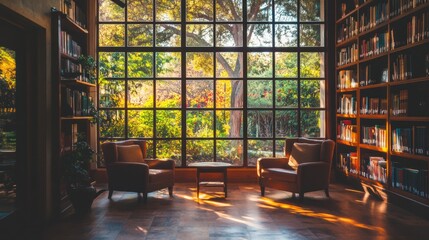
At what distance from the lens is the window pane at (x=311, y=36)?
827 cm

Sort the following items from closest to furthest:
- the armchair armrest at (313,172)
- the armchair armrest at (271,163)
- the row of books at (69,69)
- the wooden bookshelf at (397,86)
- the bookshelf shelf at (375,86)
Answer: the wooden bookshelf at (397,86)
the row of books at (69,69)
the bookshelf shelf at (375,86)
the armchair armrest at (313,172)
the armchair armrest at (271,163)

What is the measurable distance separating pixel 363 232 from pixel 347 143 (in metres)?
3.09

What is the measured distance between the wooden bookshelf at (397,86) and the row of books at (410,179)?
13 mm

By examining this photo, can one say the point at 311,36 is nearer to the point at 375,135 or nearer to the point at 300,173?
the point at 375,135

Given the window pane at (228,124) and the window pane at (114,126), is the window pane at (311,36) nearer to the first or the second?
the window pane at (228,124)

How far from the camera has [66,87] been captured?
249 inches

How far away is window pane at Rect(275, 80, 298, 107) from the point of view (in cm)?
823

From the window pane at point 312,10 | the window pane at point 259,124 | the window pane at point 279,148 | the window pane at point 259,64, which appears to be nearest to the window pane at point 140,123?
the window pane at point 259,124

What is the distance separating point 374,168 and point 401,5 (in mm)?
2415

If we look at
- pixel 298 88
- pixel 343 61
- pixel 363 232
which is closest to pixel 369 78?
pixel 343 61

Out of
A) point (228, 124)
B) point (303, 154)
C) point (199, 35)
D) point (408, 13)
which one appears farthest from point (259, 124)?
point (408, 13)

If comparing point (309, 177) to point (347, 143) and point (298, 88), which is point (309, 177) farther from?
point (298, 88)

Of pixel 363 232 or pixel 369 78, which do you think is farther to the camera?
pixel 369 78

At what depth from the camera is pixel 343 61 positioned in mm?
7754
